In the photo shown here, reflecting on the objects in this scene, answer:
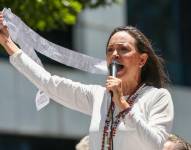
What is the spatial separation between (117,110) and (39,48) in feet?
3.20

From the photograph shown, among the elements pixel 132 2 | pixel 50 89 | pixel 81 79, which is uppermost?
pixel 132 2

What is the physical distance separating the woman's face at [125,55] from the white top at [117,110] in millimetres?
150

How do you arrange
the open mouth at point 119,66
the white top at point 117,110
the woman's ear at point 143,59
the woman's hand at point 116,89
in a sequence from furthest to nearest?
the woman's ear at point 143,59, the open mouth at point 119,66, the white top at point 117,110, the woman's hand at point 116,89

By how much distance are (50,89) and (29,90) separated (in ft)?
35.0

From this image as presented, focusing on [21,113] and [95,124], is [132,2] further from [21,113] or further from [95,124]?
[95,124]

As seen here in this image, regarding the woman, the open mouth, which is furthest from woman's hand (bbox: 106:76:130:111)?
the open mouth

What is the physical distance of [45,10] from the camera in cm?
781

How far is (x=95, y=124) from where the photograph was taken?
4941mm

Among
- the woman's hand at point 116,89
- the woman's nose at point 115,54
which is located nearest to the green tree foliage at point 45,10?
the woman's nose at point 115,54

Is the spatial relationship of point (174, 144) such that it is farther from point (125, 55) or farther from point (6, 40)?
point (6, 40)

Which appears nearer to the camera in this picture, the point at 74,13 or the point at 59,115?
the point at 74,13

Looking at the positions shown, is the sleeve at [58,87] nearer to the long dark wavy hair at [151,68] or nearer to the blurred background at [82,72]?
the long dark wavy hair at [151,68]

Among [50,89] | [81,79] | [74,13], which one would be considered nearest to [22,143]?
[81,79]

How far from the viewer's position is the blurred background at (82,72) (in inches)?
622
